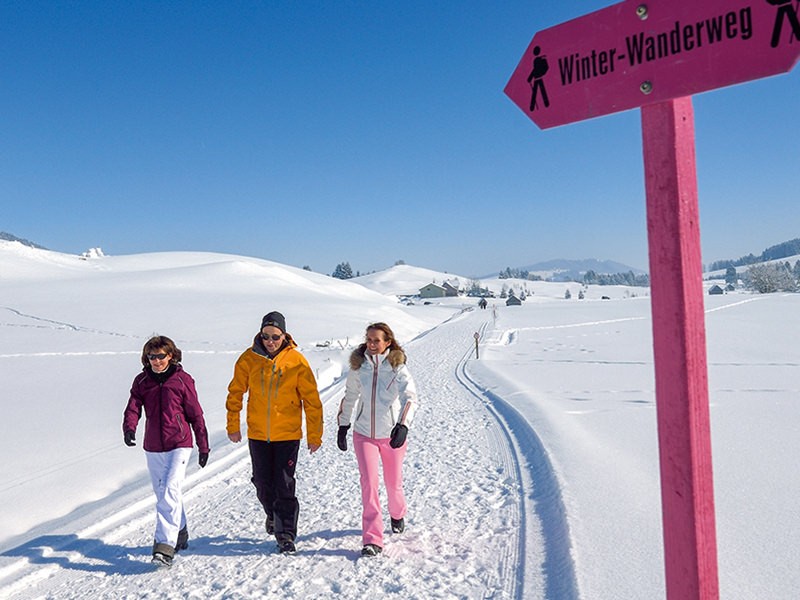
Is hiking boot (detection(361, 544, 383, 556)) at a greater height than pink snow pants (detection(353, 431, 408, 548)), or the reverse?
pink snow pants (detection(353, 431, 408, 548))

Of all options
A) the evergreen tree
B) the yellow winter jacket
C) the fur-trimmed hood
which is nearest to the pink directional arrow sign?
the fur-trimmed hood

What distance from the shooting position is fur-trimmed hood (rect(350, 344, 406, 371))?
15.5ft

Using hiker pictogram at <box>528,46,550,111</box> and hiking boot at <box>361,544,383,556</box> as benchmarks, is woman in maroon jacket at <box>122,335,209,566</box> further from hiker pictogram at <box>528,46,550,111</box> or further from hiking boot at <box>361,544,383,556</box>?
hiker pictogram at <box>528,46,550,111</box>

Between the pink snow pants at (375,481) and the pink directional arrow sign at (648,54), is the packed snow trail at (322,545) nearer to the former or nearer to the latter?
the pink snow pants at (375,481)

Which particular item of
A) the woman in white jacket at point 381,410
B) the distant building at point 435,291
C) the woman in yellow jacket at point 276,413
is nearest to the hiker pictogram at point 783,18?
the woman in white jacket at point 381,410

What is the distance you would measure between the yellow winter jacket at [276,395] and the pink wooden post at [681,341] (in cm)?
348

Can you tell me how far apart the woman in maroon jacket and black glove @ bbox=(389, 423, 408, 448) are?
1701 mm

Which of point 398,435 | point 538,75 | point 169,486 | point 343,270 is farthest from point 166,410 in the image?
point 343,270

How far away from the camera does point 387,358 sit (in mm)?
4777

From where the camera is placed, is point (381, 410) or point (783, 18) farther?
point (381, 410)

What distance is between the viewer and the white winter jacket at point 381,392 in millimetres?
4672

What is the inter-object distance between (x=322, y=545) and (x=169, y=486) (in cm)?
140

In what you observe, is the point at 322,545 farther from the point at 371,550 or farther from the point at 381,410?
the point at 381,410

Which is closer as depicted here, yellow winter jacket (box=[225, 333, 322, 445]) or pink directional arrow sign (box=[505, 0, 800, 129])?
pink directional arrow sign (box=[505, 0, 800, 129])
